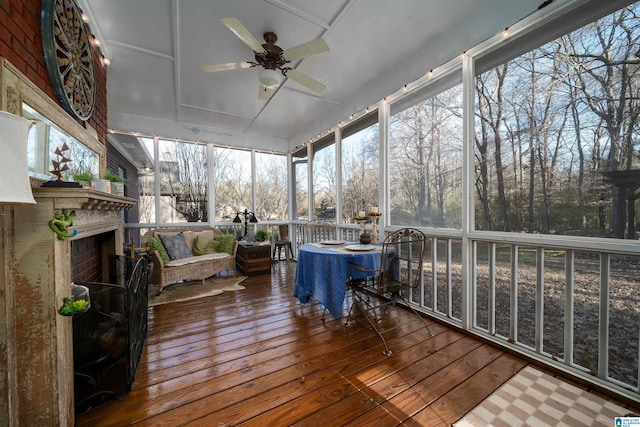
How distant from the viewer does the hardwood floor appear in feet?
4.64

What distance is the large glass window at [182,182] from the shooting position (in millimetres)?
4828

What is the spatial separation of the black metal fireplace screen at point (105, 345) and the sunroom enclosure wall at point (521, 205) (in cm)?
269

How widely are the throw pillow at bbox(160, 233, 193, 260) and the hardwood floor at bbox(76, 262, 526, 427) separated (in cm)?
130

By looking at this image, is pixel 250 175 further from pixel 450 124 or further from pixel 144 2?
pixel 450 124

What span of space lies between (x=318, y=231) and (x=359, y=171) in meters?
1.70

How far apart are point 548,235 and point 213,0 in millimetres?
3337

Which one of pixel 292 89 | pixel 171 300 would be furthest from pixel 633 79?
pixel 171 300

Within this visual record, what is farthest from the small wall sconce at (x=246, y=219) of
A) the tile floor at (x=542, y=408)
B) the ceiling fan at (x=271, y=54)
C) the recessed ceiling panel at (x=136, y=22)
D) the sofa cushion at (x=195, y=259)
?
the tile floor at (x=542, y=408)

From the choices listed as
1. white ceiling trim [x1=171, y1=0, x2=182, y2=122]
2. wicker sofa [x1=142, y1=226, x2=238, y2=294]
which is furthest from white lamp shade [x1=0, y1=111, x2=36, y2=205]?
wicker sofa [x1=142, y1=226, x2=238, y2=294]

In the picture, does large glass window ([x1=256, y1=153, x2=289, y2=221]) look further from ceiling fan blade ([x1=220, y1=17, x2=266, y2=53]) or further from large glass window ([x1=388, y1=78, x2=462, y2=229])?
ceiling fan blade ([x1=220, y1=17, x2=266, y2=53])

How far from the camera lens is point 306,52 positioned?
2.24 metres

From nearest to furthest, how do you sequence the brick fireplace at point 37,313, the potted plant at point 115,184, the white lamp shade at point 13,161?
1. the white lamp shade at point 13,161
2. the brick fireplace at point 37,313
3. the potted plant at point 115,184

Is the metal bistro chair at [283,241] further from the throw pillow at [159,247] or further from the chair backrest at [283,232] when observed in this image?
the throw pillow at [159,247]

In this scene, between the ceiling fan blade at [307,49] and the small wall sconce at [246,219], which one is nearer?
the ceiling fan blade at [307,49]
